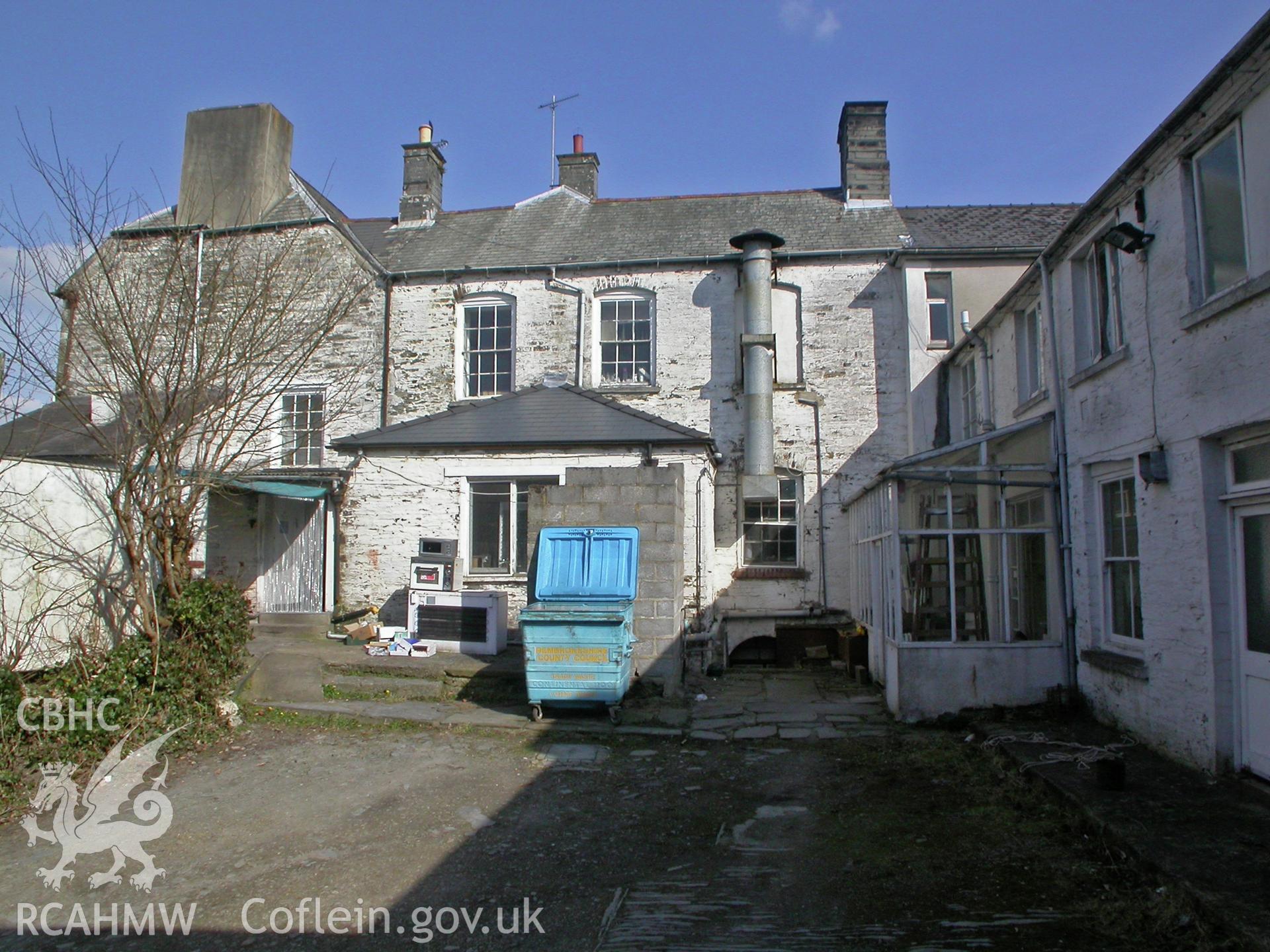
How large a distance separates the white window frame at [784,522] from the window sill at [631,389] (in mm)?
2761

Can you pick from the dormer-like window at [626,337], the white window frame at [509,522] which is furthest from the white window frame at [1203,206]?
the dormer-like window at [626,337]

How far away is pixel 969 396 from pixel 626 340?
646 cm

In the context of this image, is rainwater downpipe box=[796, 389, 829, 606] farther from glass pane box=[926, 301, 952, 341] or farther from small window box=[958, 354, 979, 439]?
small window box=[958, 354, 979, 439]

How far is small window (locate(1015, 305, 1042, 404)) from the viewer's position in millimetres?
11023

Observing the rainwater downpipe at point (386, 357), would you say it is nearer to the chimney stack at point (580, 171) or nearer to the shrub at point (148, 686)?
the chimney stack at point (580, 171)

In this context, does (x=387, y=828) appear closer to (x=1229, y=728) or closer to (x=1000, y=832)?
(x=1000, y=832)

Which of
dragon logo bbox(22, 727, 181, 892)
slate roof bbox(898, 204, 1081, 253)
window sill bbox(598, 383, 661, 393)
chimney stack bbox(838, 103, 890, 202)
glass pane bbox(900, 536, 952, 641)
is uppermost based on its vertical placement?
chimney stack bbox(838, 103, 890, 202)

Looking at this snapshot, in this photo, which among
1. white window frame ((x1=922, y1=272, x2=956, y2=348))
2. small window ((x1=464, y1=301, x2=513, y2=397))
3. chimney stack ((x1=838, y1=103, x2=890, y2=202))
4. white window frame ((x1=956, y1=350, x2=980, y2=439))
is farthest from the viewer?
chimney stack ((x1=838, y1=103, x2=890, y2=202))

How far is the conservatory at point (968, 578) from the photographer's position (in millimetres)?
9508

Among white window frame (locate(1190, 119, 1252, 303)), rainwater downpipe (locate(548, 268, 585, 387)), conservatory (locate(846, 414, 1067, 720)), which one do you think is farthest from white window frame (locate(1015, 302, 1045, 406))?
rainwater downpipe (locate(548, 268, 585, 387))

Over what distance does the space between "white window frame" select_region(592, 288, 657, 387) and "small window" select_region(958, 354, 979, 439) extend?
5563mm

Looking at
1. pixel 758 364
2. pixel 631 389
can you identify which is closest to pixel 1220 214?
pixel 758 364

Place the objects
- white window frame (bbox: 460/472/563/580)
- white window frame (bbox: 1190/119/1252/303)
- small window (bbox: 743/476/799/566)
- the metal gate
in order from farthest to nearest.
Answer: small window (bbox: 743/476/799/566) → the metal gate → white window frame (bbox: 460/472/563/580) → white window frame (bbox: 1190/119/1252/303)

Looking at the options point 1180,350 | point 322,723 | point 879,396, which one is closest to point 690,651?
point 322,723
